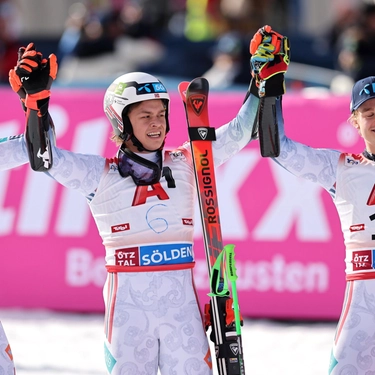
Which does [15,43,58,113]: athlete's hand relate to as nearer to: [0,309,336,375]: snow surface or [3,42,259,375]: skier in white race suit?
[3,42,259,375]: skier in white race suit

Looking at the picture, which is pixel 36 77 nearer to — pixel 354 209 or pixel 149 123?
pixel 149 123

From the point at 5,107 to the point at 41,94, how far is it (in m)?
3.86

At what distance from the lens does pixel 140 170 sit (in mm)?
5074

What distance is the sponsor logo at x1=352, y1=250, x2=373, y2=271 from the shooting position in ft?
16.2

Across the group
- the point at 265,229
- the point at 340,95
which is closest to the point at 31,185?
the point at 265,229

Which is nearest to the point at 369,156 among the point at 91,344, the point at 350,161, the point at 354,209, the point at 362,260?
the point at 350,161

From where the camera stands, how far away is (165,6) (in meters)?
14.8

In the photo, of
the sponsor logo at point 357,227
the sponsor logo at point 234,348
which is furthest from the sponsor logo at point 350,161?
the sponsor logo at point 234,348

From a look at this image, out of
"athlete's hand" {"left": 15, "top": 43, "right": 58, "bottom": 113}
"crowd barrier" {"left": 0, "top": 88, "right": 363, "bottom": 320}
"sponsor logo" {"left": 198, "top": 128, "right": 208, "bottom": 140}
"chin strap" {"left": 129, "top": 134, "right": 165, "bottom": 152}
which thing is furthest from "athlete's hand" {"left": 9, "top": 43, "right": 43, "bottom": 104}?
"crowd barrier" {"left": 0, "top": 88, "right": 363, "bottom": 320}

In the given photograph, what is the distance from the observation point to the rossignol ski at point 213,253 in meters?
4.96

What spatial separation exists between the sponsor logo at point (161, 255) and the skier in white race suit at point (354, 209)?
2.38ft

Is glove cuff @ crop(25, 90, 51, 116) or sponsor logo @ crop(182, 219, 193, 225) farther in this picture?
sponsor logo @ crop(182, 219, 193, 225)

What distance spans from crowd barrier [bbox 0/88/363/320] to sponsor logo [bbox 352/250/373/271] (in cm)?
282

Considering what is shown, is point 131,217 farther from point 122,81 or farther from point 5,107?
point 5,107
